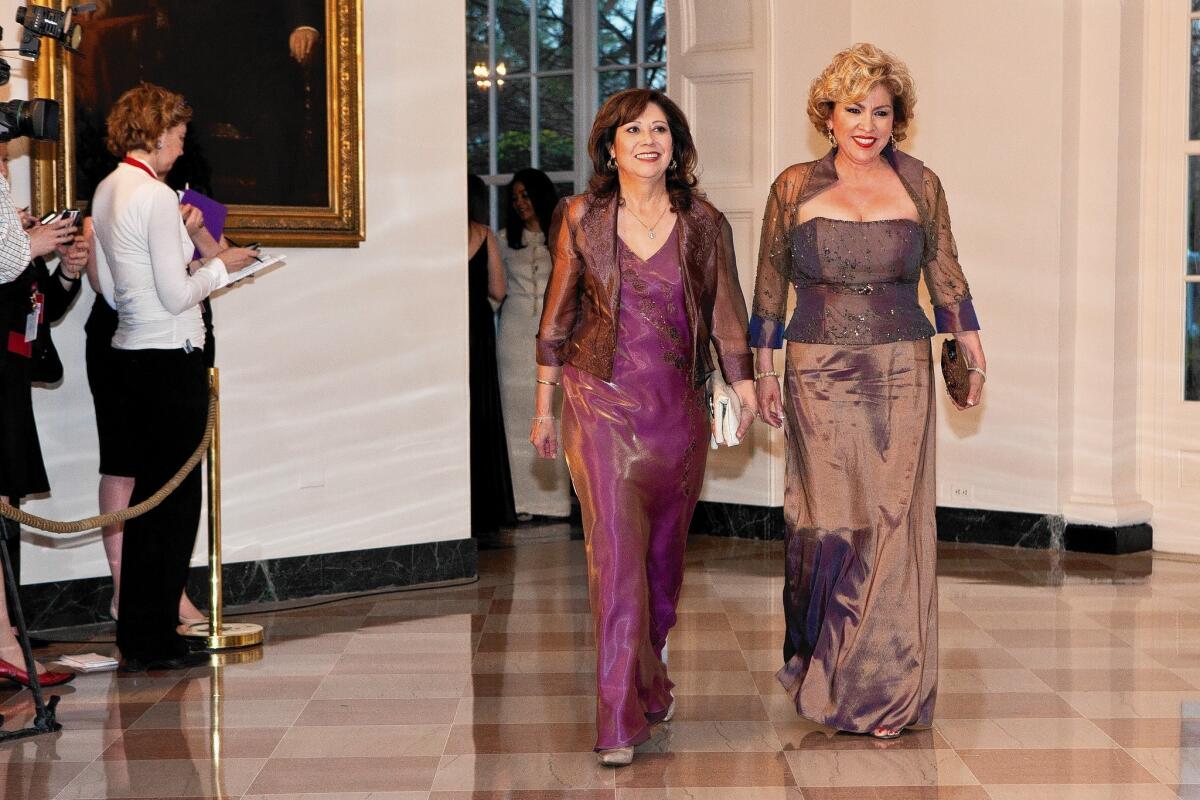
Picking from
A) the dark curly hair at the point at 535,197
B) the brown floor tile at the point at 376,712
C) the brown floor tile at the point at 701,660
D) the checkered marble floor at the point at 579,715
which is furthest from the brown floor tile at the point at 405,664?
the dark curly hair at the point at 535,197

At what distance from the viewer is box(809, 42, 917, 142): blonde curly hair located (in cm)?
409

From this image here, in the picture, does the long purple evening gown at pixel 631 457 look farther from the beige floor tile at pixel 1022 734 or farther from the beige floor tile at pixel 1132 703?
the beige floor tile at pixel 1132 703

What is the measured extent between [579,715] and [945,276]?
1.57 m

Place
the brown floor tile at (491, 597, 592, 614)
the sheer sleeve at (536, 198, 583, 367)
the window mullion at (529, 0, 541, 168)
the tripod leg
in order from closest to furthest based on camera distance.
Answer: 1. the sheer sleeve at (536, 198, 583, 367)
2. the tripod leg
3. the brown floor tile at (491, 597, 592, 614)
4. the window mullion at (529, 0, 541, 168)

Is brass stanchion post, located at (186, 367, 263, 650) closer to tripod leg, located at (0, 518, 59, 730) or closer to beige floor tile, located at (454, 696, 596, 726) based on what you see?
tripod leg, located at (0, 518, 59, 730)

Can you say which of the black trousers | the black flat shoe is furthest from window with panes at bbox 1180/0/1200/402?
the black flat shoe

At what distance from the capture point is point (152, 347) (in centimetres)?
502

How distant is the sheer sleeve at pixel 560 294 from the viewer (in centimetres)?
395

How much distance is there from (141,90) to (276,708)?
201cm

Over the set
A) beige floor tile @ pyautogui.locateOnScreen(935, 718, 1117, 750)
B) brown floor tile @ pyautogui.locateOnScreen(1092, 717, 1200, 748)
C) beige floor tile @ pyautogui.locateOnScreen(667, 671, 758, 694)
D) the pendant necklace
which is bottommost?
brown floor tile @ pyautogui.locateOnScreen(1092, 717, 1200, 748)

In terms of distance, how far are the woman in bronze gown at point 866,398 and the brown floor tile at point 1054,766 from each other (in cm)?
29

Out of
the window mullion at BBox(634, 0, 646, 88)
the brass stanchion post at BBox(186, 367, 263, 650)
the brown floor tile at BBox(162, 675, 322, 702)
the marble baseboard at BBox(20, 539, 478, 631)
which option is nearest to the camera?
the brown floor tile at BBox(162, 675, 322, 702)

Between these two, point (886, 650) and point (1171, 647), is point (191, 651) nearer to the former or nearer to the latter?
point (886, 650)

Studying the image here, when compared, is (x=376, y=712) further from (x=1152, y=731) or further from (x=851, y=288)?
(x=1152, y=731)
